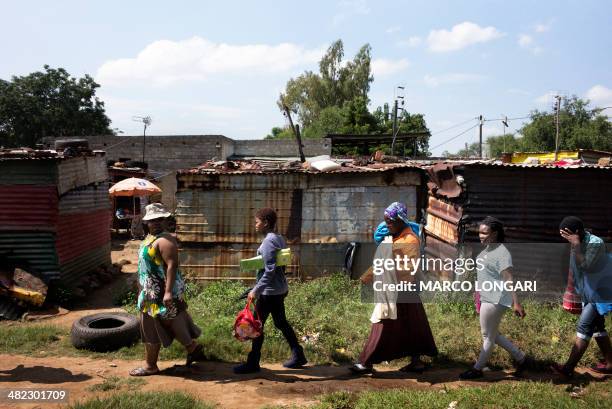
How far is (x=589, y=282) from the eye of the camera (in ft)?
15.9

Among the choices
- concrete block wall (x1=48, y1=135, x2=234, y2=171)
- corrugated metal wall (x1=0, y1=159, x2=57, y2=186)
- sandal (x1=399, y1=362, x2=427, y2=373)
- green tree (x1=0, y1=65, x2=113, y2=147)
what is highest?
green tree (x1=0, y1=65, x2=113, y2=147)

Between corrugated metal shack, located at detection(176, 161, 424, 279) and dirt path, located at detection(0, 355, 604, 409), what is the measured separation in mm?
3802

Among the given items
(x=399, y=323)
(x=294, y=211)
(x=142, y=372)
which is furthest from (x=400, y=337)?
(x=294, y=211)

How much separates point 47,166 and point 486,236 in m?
7.80

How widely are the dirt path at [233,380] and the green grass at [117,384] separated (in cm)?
7

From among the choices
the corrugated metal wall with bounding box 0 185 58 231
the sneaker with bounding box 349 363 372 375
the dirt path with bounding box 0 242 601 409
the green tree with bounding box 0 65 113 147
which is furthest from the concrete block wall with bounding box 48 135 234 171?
the sneaker with bounding box 349 363 372 375

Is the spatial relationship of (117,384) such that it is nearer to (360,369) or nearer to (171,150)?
(360,369)

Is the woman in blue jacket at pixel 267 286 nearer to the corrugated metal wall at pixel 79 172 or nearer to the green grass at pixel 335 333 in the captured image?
the green grass at pixel 335 333

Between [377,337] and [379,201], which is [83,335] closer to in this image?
[377,337]

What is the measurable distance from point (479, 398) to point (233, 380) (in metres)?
2.39

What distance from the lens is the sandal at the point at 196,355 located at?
5.23 m

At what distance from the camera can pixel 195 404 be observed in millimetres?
4234

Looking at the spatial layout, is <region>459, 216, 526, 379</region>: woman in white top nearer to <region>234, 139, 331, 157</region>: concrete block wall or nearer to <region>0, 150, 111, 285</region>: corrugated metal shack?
<region>0, 150, 111, 285</region>: corrugated metal shack

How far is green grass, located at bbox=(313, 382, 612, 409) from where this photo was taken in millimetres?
4152
